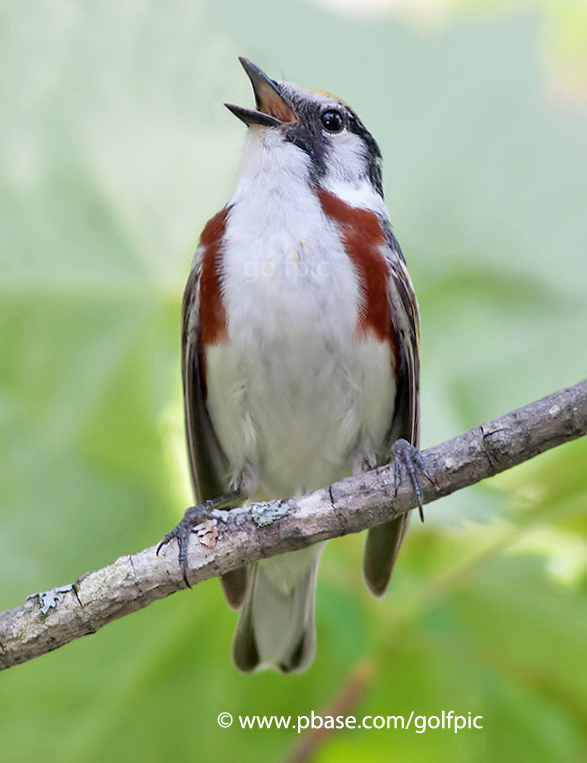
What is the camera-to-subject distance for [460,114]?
252 cm

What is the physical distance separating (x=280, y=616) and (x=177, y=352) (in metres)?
0.76

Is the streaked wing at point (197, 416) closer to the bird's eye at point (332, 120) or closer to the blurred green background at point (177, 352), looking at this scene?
the blurred green background at point (177, 352)

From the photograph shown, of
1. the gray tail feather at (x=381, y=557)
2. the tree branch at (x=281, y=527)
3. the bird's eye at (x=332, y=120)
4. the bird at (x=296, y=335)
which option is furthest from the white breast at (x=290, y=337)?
the tree branch at (x=281, y=527)

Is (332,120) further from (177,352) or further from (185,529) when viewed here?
(185,529)

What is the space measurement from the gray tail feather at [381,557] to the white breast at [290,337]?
0.28m

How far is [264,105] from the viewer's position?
2.46 meters

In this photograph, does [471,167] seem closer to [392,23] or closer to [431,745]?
[392,23]

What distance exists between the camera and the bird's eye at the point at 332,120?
251 centimetres

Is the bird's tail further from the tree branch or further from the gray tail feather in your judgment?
the tree branch

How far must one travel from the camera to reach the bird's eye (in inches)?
98.7

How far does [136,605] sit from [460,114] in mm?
1538

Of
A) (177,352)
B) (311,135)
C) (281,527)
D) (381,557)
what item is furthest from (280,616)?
(311,135)

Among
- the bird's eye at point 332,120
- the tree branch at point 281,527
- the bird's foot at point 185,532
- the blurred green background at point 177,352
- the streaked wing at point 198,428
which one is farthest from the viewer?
the bird's eye at point 332,120

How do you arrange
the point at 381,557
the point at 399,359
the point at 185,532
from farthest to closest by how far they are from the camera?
the point at 399,359, the point at 381,557, the point at 185,532
